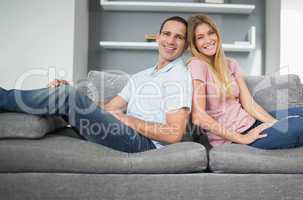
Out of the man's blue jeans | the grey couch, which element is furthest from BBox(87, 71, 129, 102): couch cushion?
the grey couch

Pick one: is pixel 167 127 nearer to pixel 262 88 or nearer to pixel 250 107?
pixel 250 107

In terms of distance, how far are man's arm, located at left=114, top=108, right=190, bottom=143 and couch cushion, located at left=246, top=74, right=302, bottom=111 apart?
0.68 metres

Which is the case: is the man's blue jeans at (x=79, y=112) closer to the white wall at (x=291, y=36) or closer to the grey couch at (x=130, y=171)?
the grey couch at (x=130, y=171)

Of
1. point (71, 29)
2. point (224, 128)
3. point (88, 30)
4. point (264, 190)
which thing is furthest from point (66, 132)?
point (88, 30)

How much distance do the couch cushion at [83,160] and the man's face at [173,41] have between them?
0.61 m

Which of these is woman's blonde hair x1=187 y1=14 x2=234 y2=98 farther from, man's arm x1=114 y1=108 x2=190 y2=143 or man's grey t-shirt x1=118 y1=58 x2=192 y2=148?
man's arm x1=114 y1=108 x2=190 y2=143

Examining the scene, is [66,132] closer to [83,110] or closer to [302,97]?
[83,110]

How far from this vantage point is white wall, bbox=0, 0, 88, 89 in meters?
2.84

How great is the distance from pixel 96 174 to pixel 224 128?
645mm

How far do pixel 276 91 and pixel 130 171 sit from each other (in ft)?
3.71

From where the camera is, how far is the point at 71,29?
2855 millimetres

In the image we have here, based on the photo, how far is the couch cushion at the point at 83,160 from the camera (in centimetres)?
138

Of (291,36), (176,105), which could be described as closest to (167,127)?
(176,105)

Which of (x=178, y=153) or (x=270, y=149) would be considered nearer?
(x=178, y=153)
